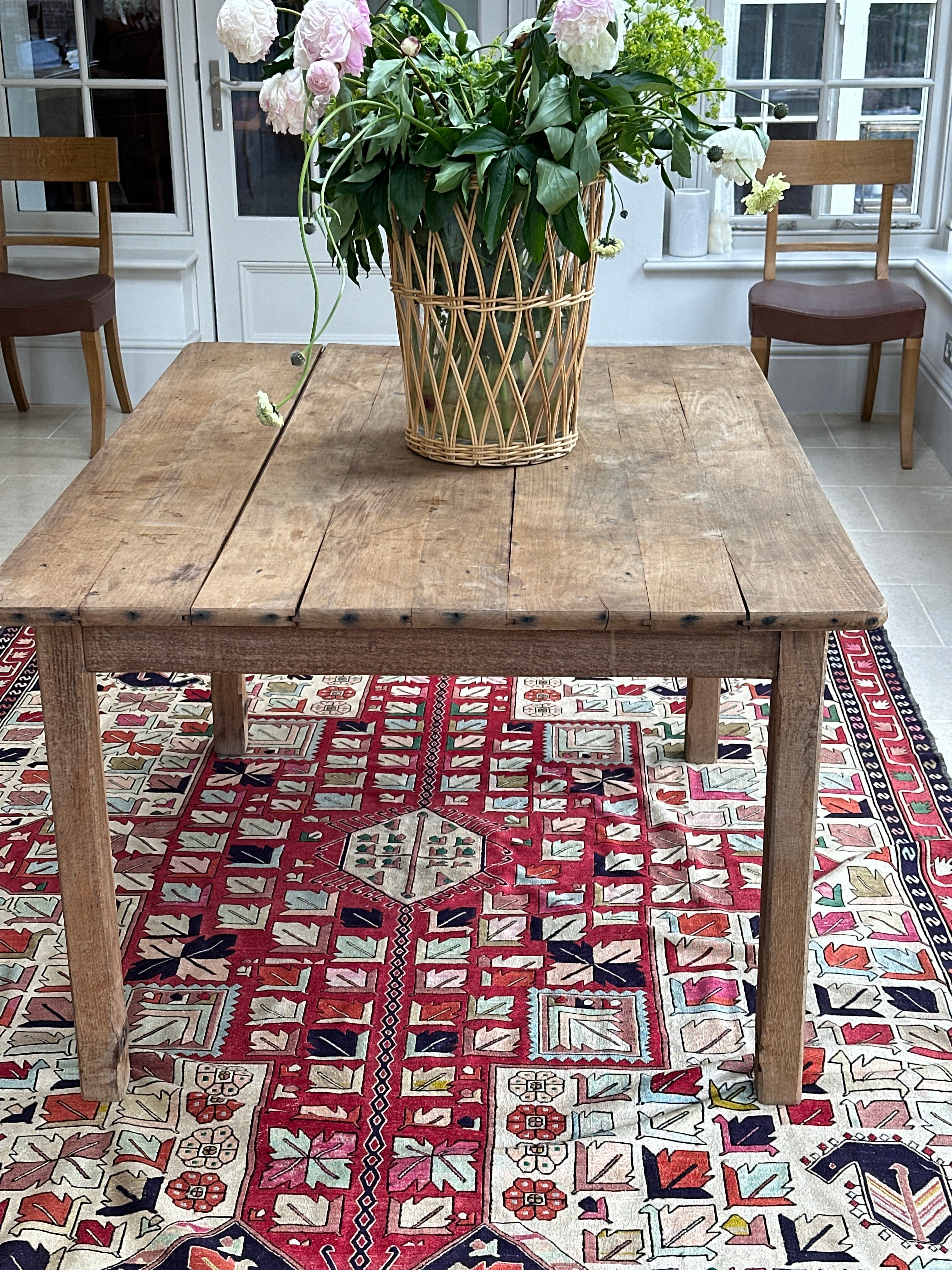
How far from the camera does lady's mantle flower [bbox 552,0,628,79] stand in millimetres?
1567

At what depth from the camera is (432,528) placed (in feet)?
5.86

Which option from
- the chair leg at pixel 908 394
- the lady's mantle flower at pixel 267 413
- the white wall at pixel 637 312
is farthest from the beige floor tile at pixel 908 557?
the lady's mantle flower at pixel 267 413

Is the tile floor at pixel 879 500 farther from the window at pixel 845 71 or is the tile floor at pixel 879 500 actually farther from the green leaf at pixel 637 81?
the green leaf at pixel 637 81

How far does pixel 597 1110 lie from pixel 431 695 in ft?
4.28

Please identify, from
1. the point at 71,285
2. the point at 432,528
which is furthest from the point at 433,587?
the point at 71,285

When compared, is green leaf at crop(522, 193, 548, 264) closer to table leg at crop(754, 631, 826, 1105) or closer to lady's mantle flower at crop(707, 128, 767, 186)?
lady's mantle flower at crop(707, 128, 767, 186)

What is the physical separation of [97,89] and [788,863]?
13.8 ft

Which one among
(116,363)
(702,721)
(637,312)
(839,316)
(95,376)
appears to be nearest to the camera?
(702,721)

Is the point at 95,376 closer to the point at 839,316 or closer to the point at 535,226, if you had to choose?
the point at 839,316

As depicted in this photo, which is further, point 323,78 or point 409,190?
point 409,190

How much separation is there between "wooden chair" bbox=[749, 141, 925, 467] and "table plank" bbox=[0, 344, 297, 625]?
83.1 inches

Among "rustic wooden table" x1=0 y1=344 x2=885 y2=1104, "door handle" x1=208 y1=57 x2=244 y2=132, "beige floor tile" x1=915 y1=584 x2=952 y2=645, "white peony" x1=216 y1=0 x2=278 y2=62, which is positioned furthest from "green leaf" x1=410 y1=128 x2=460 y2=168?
"door handle" x1=208 y1=57 x2=244 y2=132

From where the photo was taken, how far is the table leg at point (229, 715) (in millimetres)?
2623

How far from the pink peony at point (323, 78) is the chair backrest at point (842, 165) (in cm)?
300
